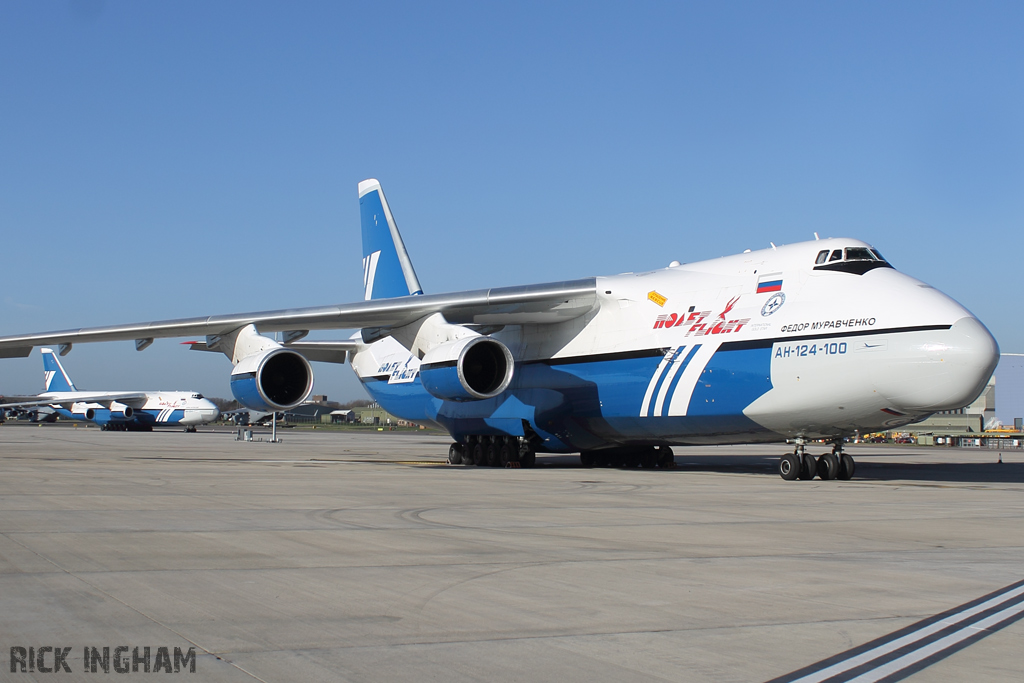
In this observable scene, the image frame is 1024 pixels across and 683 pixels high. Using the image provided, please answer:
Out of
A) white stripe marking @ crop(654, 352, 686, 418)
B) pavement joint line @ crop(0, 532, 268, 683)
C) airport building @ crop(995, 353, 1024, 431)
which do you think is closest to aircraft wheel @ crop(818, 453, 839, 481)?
white stripe marking @ crop(654, 352, 686, 418)

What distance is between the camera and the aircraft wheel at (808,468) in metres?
15.0

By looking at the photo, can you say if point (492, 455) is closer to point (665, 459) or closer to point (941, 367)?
point (665, 459)

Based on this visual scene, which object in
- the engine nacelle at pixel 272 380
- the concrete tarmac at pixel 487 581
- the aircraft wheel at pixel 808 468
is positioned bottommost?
the aircraft wheel at pixel 808 468

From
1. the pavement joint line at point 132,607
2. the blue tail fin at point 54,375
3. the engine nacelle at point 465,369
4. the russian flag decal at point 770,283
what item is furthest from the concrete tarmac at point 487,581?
the blue tail fin at point 54,375

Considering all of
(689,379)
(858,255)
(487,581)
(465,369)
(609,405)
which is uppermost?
(858,255)

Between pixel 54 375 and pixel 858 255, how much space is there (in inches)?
2316

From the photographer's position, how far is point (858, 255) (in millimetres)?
14648

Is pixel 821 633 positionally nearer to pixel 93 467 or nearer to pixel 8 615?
pixel 8 615

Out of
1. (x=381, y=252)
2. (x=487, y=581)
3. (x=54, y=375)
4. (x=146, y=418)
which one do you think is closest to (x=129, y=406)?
(x=146, y=418)

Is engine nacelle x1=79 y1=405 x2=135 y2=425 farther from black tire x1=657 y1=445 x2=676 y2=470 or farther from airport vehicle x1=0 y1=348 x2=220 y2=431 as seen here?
black tire x1=657 y1=445 x2=676 y2=470

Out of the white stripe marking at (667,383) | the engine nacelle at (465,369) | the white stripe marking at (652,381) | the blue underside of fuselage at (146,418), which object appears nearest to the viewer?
the white stripe marking at (667,383)

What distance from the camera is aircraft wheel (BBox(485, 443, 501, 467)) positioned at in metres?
20.1

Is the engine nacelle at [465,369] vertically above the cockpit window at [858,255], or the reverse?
the cockpit window at [858,255]

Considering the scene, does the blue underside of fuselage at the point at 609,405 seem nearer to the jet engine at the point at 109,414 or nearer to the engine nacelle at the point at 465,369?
the engine nacelle at the point at 465,369
